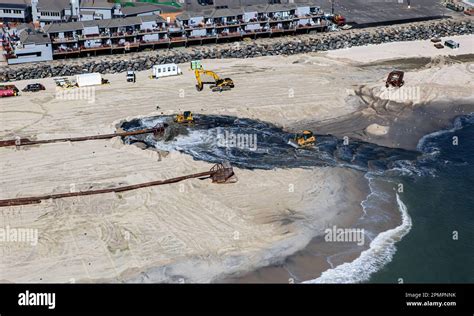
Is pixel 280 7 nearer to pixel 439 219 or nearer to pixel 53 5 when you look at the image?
pixel 53 5

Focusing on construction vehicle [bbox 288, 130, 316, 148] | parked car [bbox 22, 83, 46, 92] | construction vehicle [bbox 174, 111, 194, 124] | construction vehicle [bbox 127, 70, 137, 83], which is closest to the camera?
construction vehicle [bbox 288, 130, 316, 148]

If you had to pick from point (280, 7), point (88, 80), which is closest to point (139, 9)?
point (88, 80)

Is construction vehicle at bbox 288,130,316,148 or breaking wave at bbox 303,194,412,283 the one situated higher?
construction vehicle at bbox 288,130,316,148

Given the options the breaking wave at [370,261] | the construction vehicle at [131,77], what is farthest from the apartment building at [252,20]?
the breaking wave at [370,261]

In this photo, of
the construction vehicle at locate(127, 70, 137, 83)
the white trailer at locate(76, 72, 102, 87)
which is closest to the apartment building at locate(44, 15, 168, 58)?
the construction vehicle at locate(127, 70, 137, 83)

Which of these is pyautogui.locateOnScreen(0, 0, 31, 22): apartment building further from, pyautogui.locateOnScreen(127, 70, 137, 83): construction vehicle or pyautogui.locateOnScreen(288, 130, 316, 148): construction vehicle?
pyautogui.locateOnScreen(288, 130, 316, 148): construction vehicle
